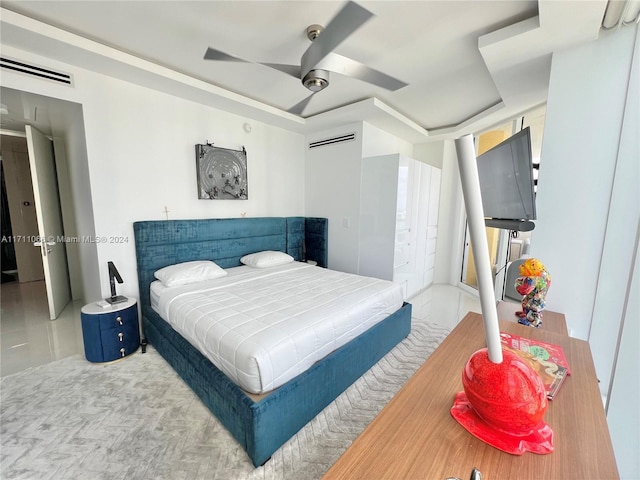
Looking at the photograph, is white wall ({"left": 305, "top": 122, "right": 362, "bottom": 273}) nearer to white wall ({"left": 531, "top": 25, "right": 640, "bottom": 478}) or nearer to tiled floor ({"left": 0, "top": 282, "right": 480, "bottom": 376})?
tiled floor ({"left": 0, "top": 282, "right": 480, "bottom": 376})

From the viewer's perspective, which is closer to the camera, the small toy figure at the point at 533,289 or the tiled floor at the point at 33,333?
the small toy figure at the point at 533,289

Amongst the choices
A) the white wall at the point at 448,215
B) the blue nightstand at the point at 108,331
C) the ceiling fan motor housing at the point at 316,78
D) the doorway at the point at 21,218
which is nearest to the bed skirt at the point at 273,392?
the blue nightstand at the point at 108,331

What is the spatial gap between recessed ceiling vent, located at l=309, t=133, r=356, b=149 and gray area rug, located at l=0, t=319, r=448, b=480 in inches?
115

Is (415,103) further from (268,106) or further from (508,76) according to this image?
(268,106)

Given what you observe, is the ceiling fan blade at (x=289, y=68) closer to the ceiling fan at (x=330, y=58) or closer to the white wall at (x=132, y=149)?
the ceiling fan at (x=330, y=58)

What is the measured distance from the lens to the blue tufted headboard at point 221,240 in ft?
8.77

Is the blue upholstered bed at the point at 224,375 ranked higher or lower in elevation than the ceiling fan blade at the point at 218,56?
lower

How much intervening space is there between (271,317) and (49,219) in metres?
3.08

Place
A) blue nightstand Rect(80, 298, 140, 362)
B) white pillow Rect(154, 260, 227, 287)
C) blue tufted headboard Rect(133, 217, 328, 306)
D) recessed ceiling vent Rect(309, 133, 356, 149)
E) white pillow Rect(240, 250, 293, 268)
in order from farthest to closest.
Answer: recessed ceiling vent Rect(309, 133, 356, 149) → white pillow Rect(240, 250, 293, 268) → blue tufted headboard Rect(133, 217, 328, 306) → white pillow Rect(154, 260, 227, 287) → blue nightstand Rect(80, 298, 140, 362)

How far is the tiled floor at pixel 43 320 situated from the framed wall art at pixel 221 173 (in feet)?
6.67

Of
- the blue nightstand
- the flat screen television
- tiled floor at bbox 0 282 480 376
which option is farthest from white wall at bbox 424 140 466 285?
the blue nightstand

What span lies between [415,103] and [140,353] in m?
4.07

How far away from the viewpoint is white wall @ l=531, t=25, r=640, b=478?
1.57 meters

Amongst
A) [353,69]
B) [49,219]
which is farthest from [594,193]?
[49,219]
